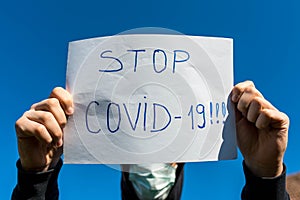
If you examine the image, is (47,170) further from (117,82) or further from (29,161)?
(117,82)

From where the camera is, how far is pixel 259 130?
1244 millimetres

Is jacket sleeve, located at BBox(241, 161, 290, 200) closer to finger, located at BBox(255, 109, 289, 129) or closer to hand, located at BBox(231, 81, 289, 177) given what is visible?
hand, located at BBox(231, 81, 289, 177)

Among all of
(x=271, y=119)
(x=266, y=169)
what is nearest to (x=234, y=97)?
(x=271, y=119)

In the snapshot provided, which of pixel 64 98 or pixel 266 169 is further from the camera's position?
pixel 266 169

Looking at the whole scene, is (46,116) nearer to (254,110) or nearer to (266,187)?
(254,110)

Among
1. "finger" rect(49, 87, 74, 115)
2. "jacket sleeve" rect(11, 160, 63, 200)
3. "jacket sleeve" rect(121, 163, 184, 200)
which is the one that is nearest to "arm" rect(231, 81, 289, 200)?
"jacket sleeve" rect(121, 163, 184, 200)

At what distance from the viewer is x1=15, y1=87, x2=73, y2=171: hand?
3.69ft

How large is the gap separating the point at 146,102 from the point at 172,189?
0.54 metres

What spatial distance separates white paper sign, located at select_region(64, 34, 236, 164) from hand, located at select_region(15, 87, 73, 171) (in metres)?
0.04

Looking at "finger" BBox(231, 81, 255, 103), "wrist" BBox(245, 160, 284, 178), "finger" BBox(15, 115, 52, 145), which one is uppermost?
"finger" BBox(231, 81, 255, 103)

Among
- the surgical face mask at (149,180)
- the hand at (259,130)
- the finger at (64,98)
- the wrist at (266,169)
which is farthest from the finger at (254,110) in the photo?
the finger at (64,98)

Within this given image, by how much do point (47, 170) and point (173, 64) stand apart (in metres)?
0.63

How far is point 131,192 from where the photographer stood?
146 centimetres

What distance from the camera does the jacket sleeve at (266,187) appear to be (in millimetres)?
1254
